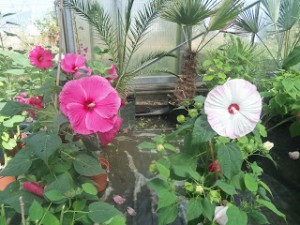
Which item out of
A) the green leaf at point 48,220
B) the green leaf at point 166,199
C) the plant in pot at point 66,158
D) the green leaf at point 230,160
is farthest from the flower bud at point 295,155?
the green leaf at point 48,220

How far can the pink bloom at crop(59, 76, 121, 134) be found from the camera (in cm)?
71

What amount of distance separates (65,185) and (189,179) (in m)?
0.41

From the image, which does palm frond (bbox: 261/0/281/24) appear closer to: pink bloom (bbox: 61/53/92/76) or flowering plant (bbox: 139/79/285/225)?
flowering plant (bbox: 139/79/285/225)

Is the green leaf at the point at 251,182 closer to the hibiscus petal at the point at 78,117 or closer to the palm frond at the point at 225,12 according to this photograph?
the hibiscus petal at the point at 78,117

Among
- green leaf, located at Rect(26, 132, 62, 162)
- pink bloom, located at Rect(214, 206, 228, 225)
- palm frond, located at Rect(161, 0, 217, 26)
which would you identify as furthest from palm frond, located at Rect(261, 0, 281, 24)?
green leaf, located at Rect(26, 132, 62, 162)

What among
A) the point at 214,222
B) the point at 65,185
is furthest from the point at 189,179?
the point at 65,185

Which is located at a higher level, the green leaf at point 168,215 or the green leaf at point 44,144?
the green leaf at point 44,144

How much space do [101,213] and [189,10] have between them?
1.86 meters

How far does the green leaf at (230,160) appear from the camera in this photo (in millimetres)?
812

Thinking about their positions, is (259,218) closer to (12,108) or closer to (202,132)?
(202,132)

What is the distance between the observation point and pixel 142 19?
7.35 feet

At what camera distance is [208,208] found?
2.64 ft

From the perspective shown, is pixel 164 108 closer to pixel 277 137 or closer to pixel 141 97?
pixel 141 97

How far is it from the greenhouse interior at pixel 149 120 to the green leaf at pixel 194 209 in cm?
1
